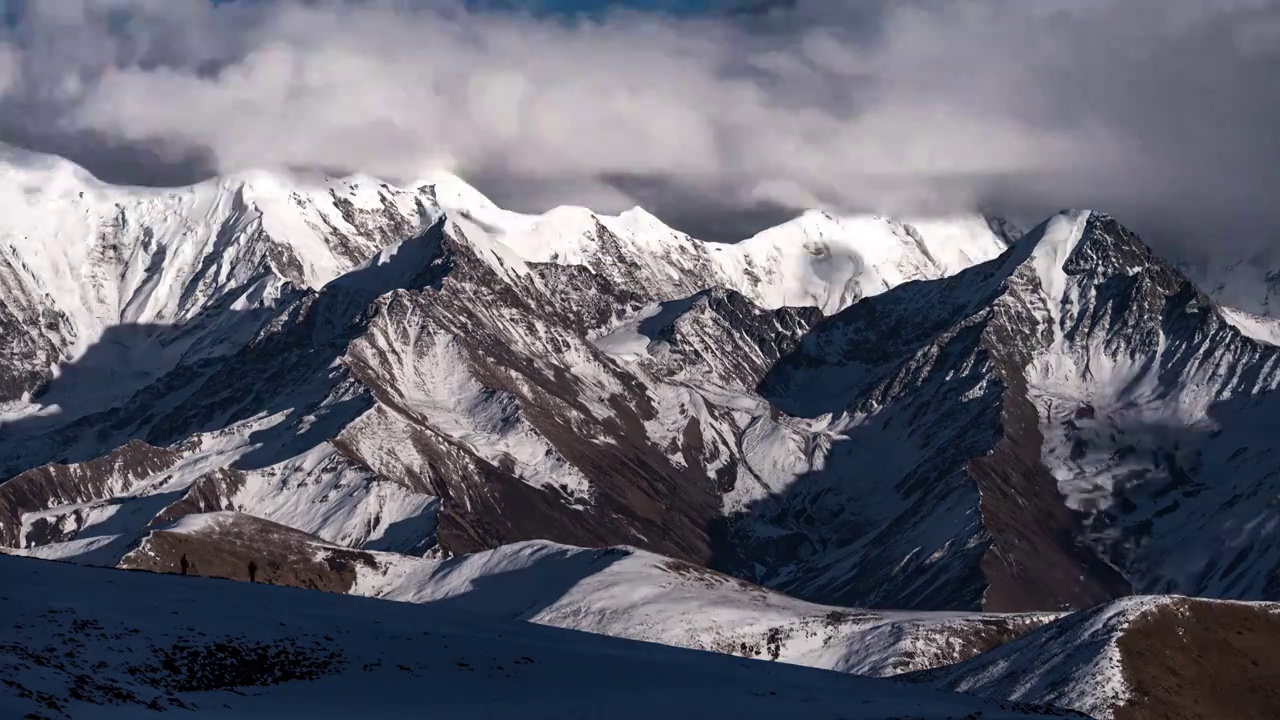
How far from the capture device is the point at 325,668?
9700 centimetres

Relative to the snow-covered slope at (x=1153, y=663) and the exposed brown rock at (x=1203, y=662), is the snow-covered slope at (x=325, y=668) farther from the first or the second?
the snow-covered slope at (x=1153, y=663)

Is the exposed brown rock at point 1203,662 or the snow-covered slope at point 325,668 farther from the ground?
the exposed brown rock at point 1203,662

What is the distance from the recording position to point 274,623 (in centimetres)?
10319

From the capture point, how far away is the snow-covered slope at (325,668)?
86.2 m

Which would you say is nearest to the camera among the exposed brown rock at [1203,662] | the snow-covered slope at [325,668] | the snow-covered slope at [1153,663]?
the snow-covered slope at [325,668]

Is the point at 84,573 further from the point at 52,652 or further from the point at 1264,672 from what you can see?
the point at 1264,672

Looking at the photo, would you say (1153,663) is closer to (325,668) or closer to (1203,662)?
(1203,662)

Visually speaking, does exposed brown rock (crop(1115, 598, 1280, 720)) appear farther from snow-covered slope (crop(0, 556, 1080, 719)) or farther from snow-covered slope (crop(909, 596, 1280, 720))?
snow-covered slope (crop(0, 556, 1080, 719))

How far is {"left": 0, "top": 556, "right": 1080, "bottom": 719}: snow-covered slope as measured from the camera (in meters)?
86.2

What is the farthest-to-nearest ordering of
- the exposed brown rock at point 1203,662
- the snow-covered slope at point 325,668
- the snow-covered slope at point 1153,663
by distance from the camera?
the snow-covered slope at point 1153,663 < the exposed brown rock at point 1203,662 < the snow-covered slope at point 325,668

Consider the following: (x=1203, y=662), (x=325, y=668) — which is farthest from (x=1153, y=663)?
(x=325, y=668)

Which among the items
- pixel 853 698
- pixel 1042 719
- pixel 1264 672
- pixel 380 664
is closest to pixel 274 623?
pixel 380 664

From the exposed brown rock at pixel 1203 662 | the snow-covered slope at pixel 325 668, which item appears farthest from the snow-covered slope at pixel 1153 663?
the snow-covered slope at pixel 325 668

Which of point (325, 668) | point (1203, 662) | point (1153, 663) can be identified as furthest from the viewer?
point (1153, 663)
